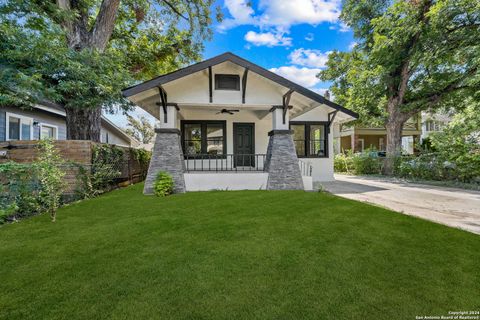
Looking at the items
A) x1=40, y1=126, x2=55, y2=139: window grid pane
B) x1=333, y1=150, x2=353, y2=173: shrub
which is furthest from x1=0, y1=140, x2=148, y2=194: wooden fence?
x1=333, y1=150, x2=353, y2=173: shrub

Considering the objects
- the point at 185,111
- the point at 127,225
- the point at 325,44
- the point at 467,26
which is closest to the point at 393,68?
the point at 467,26

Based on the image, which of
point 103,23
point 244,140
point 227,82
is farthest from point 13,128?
point 244,140

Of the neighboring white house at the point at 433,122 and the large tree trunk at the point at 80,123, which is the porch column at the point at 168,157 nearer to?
A: the large tree trunk at the point at 80,123

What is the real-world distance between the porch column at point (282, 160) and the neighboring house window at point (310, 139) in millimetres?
Answer: 2705

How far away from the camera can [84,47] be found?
8.10 metres

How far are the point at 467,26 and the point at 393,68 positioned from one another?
2.87 metres

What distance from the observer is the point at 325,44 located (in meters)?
17.2

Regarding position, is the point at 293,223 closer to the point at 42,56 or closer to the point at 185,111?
the point at 185,111

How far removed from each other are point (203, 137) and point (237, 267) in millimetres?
7991

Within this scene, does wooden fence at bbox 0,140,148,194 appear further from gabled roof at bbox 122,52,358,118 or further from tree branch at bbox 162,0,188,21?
tree branch at bbox 162,0,188,21

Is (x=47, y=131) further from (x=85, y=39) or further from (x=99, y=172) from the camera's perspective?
(x=99, y=172)

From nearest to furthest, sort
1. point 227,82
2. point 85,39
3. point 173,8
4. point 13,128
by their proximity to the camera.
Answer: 1. point 227,82
2. point 85,39
3. point 13,128
4. point 173,8

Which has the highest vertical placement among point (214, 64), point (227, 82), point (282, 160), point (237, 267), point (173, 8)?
point (173, 8)

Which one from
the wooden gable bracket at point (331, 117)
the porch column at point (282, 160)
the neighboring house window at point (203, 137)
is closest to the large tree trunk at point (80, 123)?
the neighboring house window at point (203, 137)
